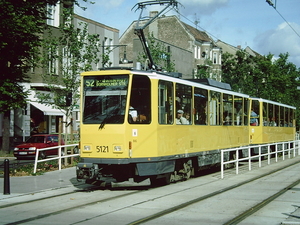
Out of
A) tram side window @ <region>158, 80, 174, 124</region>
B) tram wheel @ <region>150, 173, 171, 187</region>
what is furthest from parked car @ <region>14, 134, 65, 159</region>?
tram side window @ <region>158, 80, 174, 124</region>

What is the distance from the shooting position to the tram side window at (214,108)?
1808 cm

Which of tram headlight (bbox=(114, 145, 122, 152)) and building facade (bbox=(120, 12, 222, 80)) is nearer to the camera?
tram headlight (bbox=(114, 145, 122, 152))

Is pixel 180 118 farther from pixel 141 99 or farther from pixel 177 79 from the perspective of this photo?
pixel 141 99

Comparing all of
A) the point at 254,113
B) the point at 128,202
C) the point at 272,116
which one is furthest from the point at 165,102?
the point at 272,116

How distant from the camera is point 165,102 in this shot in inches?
564

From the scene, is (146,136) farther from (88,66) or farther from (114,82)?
(88,66)

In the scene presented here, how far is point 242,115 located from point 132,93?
10087 mm

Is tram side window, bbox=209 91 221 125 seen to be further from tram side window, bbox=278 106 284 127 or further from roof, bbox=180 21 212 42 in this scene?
roof, bbox=180 21 212 42

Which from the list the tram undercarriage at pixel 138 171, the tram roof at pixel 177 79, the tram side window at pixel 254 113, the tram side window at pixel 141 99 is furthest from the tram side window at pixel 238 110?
the tram side window at pixel 141 99

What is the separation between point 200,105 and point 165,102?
2.92m

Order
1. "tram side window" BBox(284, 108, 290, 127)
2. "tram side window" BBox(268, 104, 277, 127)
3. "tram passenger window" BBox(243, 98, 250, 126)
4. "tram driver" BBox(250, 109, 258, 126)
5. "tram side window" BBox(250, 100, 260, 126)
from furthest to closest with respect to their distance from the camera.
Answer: "tram side window" BBox(284, 108, 290, 127) < "tram side window" BBox(268, 104, 277, 127) < "tram driver" BBox(250, 109, 258, 126) < "tram side window" BBox(250, 100, 260, 126) < "tram passenger window" BBox(243, 98, 250, 126)

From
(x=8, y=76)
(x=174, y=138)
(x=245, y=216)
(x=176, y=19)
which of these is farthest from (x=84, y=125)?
(x=176, y=19)

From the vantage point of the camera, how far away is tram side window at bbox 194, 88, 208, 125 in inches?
653

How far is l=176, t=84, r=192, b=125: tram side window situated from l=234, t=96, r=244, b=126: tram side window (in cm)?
571
